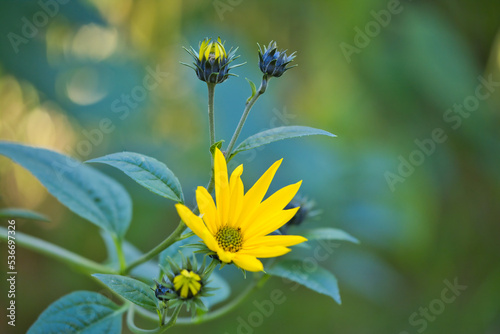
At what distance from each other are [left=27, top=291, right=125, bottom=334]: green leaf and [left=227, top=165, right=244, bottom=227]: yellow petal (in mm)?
249

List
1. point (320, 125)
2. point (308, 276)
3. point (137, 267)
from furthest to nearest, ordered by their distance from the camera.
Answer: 1. point (320, 125)
2. point (137, 267)
3. point (308, 276)

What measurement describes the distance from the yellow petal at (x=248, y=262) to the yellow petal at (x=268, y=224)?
64 millimetres

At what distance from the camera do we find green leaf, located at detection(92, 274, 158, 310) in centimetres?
64

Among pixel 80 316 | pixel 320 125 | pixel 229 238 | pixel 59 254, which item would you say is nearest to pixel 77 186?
pixel 59 254

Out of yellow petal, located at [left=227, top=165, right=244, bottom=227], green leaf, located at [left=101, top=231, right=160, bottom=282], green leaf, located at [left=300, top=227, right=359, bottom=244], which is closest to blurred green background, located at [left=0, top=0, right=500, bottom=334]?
green leaf, located at [left=101, top=231, right=160, bottom=282]

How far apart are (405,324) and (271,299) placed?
1.96ft

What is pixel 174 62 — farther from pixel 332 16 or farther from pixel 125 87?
pixel 332 16

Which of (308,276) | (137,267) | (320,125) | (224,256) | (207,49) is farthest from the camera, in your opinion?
(320,125)

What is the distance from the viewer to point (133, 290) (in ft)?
2.14

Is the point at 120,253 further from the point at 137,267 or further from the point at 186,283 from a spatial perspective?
the point at 186,283

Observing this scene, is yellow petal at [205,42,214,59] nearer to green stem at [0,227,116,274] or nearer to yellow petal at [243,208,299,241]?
yellow petal at [243,208,299,241]

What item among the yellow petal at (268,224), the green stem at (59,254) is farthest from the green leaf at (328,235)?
the green stem at (59,254)

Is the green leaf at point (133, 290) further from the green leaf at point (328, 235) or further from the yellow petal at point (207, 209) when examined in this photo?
the green leaf at point (328, 235)

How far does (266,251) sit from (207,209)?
0.10m
